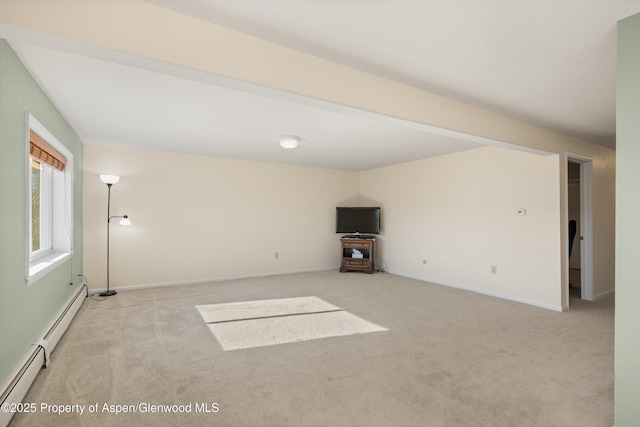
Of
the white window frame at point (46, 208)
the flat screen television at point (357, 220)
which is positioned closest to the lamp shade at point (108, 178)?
the white window frame at point (46, 208)

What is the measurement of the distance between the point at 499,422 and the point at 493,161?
12.6ft

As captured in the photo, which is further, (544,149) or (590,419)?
(544,149)

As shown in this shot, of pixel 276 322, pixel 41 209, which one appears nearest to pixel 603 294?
pixel 276 322

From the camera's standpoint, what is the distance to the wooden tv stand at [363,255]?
21.3ft

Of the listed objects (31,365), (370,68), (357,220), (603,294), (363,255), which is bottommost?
(603,294)

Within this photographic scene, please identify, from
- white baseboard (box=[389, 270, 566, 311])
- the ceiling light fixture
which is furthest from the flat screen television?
the ceiling light fixture

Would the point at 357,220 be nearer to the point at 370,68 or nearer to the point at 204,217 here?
the point at 204,217

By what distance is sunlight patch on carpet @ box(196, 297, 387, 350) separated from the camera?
3.10m

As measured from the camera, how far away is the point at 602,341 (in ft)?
Answer: 9.96

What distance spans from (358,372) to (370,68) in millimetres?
2258

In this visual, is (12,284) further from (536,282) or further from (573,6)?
(536,282)

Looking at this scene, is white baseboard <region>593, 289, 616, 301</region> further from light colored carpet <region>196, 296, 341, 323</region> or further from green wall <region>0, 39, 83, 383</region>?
green wall <region>0, 39, 83, 383</region>

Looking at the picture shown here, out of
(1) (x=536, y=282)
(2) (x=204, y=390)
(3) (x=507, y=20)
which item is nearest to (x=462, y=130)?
(3) (x=507, y=20)

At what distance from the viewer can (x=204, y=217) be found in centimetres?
564
